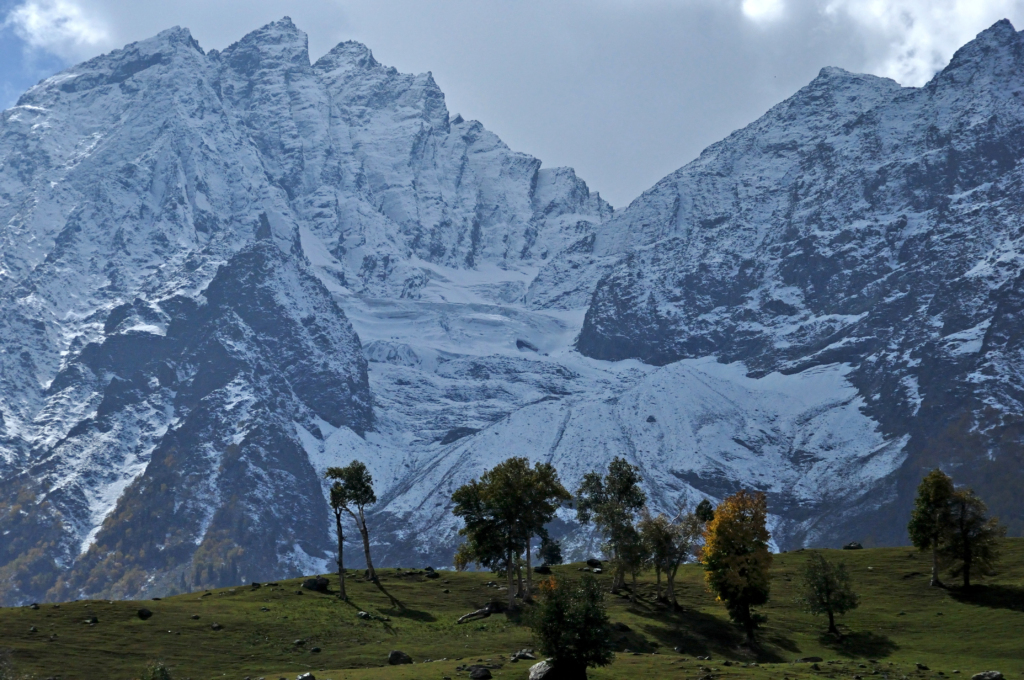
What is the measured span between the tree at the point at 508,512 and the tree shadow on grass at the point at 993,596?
39593 millimetres

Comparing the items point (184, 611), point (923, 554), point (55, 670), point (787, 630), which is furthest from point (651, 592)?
point (55, 670)

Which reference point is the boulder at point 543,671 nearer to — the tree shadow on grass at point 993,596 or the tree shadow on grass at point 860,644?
the tree shadow on grass at point 860,644

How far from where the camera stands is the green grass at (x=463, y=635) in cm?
8562

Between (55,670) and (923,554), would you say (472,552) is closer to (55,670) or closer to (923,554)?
(55,670)

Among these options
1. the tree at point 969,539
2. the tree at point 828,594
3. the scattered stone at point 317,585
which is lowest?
the tree at point 828,594

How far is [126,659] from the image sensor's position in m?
89.9

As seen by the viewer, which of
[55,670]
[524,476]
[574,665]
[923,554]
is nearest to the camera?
[574,665]

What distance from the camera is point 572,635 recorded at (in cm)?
7675

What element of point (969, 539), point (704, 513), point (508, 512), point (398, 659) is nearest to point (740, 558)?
point (508, 512)

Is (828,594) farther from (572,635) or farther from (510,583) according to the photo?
(572,635)

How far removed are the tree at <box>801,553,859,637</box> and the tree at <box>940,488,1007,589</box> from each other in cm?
1452

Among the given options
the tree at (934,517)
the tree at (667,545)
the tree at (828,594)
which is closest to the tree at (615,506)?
the tree at (667,545)

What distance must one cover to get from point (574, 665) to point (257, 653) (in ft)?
101

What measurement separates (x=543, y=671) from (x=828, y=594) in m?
38.4
